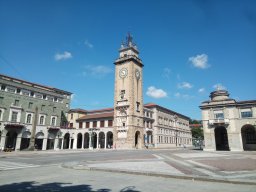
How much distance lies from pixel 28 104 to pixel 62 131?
1265cm

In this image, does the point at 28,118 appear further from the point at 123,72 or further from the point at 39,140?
the point at 123,72

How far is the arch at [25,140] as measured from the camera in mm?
46094

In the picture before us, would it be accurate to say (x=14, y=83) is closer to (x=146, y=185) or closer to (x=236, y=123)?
(x=146, y=185)

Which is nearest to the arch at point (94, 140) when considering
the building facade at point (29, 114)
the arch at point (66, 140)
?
A: the arch at point (66, 140)

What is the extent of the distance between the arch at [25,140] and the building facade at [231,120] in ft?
131

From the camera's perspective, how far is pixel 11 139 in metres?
45.2

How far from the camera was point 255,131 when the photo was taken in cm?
4506

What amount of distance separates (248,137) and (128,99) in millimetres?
29995

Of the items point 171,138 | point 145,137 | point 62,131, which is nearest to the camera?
point 62,131

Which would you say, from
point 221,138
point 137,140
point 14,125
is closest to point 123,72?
point 137,140

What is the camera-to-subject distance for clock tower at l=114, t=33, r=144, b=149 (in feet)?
181

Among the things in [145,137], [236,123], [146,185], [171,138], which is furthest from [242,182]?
[171,138]

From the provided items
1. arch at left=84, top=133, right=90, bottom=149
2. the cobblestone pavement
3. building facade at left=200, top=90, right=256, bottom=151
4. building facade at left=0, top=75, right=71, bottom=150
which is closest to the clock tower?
arch at left=84, top=133, right=90, bottom=149

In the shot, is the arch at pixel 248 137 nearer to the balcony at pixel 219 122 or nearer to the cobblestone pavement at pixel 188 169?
the balcony at pixel 219 122
